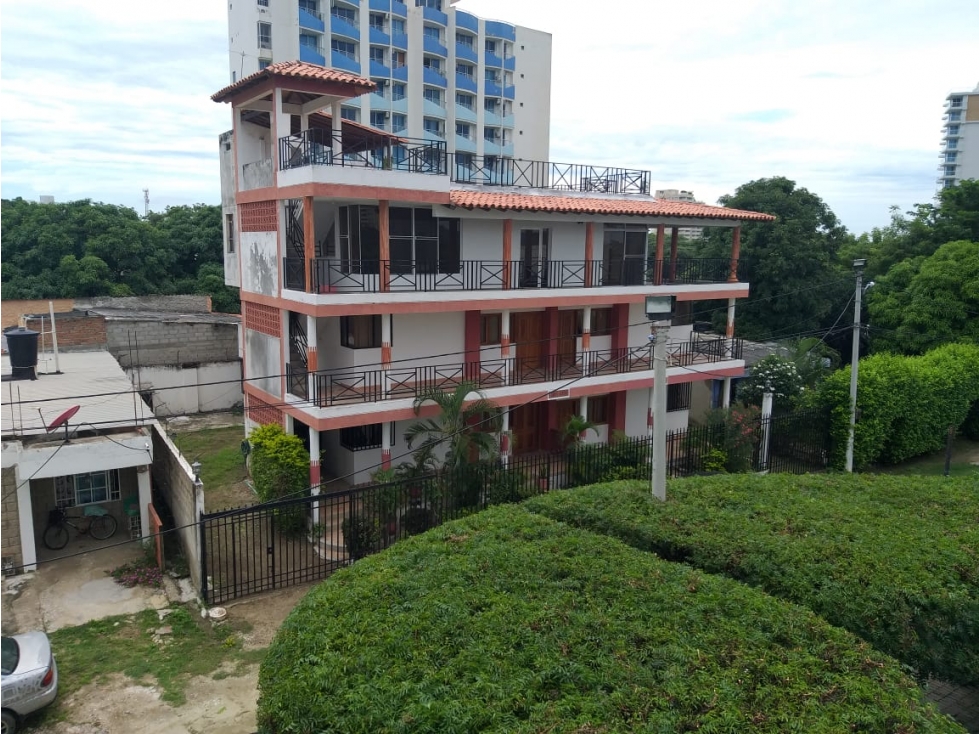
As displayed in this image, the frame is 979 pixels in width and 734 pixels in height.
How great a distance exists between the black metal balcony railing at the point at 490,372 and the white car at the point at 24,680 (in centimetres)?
677

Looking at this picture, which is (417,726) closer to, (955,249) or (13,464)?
(13,464)

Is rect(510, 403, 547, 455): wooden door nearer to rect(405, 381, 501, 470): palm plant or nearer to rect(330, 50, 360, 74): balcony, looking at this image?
rect(405, 381, 501, 470): palm plant

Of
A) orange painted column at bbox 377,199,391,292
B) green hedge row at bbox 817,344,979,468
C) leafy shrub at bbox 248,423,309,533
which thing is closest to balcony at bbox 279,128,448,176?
orange painted column at bbox 377,199,391,292

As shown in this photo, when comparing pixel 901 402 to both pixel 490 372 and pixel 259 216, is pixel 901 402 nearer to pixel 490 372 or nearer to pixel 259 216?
pixel 490 372

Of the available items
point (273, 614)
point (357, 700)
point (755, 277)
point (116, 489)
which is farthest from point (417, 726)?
point (755, 277)

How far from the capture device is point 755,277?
31.6 m

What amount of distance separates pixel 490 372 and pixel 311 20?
1195 inches

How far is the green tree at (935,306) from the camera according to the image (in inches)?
1033

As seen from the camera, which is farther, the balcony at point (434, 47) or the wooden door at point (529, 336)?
the balcony at point (434, 47)

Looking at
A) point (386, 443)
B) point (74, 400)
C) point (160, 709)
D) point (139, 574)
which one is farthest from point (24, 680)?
point (386, 443)

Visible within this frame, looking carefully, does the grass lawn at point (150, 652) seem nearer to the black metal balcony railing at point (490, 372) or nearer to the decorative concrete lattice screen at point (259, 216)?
the black metal balcony railing at point (490, 372)

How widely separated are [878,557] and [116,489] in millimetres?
14348

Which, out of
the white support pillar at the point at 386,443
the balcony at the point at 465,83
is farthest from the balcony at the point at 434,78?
the white support pillar at the point at 386,443

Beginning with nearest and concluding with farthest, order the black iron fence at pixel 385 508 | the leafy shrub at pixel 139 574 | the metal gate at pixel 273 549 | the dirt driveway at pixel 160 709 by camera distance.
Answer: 1. the dirt driveway at pixel 160 709
2. the metal gate at pixel 273 549
3. the black iron fence at pixel 385 508
4. the leafy shrub at pixel 139 574
